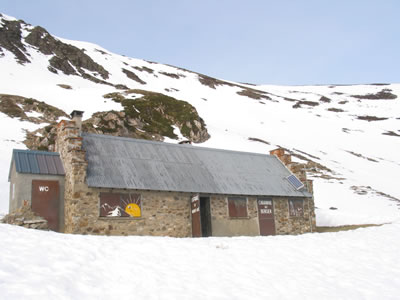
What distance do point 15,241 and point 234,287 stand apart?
518 cm

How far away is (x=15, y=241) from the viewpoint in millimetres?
9070

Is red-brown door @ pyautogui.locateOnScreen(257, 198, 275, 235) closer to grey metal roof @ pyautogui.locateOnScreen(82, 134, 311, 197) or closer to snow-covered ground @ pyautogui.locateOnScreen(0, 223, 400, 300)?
grey metal roof @ pyautogui.locateOnScreen(82, 134, 311, 197)

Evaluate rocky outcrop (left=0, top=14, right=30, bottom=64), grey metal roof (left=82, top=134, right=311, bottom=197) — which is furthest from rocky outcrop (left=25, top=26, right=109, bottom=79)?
grey metal roof (left=82, top=134, right=311, bottom=197)

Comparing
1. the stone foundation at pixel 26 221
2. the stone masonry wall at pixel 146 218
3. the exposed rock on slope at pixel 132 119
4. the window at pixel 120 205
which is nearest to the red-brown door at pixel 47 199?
the stone masonry wall at pixel 146 218

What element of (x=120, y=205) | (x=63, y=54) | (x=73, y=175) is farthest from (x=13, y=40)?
(x=120, y=205)

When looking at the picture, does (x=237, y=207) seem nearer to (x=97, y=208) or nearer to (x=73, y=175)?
(x=97, y=208)

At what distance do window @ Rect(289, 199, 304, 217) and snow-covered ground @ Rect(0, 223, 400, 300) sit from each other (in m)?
11.4

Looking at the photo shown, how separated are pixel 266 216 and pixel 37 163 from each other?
42.4 feet

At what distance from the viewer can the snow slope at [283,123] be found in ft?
125

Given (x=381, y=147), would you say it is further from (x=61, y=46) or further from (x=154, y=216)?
(x=61, y=46)

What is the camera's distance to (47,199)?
733 inches

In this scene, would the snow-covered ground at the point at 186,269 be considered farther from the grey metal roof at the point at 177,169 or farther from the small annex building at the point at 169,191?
the grey metal roof at the point at 177,169

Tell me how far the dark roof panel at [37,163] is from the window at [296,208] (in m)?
13.7

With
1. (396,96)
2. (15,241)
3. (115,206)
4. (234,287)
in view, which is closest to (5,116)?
(115,206)
